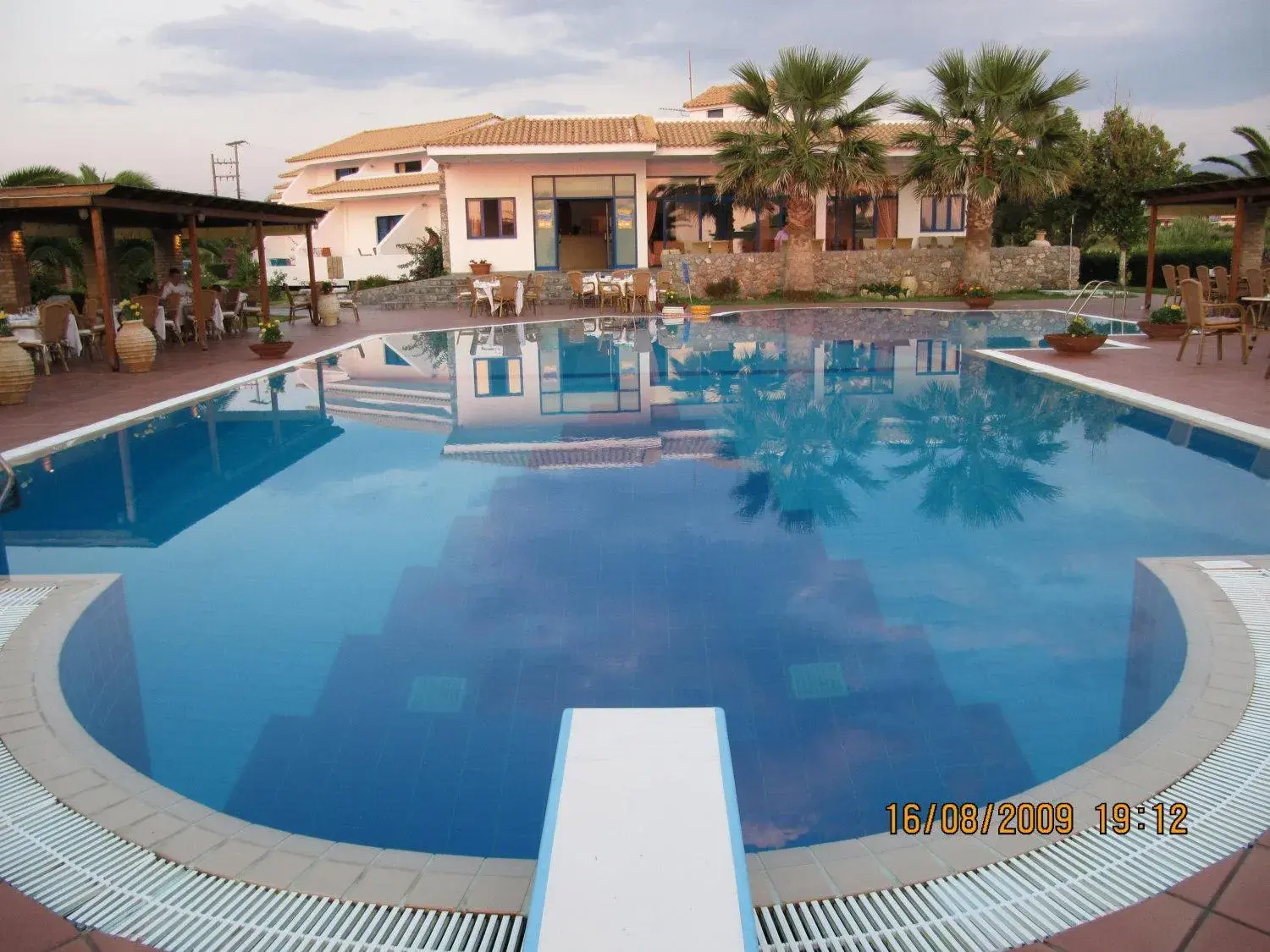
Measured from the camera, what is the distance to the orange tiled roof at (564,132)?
24156 mm

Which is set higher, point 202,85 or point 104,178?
point 202,85

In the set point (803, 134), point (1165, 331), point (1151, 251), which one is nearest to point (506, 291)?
point (803, 134)

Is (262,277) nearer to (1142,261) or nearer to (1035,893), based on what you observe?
(1035,893)

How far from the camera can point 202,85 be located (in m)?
33.9

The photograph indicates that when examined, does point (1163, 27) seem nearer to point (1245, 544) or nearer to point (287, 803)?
point (1245, 544)

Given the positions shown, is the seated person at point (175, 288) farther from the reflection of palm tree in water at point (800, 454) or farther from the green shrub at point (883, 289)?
the green shrub at point (883, 289)

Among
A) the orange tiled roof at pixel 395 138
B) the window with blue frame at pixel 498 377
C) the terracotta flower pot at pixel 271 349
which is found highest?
the orange tiled roof at pixel 395 138

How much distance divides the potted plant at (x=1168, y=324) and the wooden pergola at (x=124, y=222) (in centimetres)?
1401

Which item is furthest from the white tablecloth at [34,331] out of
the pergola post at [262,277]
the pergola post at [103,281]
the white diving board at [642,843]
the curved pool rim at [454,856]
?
the white diving board at [642,843]

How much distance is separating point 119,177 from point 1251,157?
88.2 ft

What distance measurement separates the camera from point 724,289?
78.6ft

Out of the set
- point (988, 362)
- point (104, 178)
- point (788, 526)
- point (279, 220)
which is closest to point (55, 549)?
point (788, 526)

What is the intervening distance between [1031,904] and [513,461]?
6197 millimetres

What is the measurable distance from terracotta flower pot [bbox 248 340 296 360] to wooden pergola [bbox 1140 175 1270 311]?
13.9m
